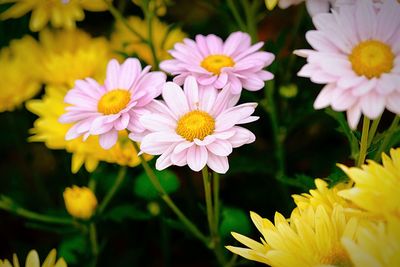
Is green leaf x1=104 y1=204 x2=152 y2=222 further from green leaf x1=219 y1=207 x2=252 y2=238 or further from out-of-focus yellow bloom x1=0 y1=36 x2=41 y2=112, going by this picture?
out-of-focus yellow bloom x1=0 y1=36 x2=41 y2=112

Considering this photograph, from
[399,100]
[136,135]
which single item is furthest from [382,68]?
[136,135]

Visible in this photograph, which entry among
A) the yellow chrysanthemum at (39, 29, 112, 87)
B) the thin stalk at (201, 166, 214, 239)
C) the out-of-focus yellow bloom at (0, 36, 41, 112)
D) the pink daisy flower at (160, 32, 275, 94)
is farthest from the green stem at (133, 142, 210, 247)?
the out-of-focus yellow bloom at (0, 36, 41, 112)

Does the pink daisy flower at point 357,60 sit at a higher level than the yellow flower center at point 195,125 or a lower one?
higher

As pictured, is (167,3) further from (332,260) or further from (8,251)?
(8,251)

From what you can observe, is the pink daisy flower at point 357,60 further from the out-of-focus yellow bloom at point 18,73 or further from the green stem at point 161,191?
the out-of-focus yellow bloom at point 18,73

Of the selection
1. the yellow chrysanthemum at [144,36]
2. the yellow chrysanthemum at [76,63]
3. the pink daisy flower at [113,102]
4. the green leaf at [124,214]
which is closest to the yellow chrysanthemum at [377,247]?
the pink daisy flower at [113,102]

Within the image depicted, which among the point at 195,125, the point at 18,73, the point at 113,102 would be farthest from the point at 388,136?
the point at 18,73
